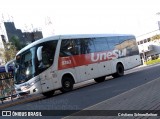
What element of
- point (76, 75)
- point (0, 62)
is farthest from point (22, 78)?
point (0, 62)

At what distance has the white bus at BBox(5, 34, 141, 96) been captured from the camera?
16141mm

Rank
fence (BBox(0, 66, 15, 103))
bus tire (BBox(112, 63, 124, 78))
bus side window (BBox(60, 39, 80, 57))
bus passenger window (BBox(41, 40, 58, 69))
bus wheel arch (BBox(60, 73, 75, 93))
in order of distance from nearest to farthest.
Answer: bus passenger window (BBox(41, 40, 58, 69)) → bus wheel arch (BBox(60, 73, 75, 93)) → bus side window (BBox(60, 39, 80, 57)) → fence (BBox(0, 66, 15, 103)) → bus tire (BBox(112, 63, 124, 78))

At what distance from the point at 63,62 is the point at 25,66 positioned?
2.15 metres

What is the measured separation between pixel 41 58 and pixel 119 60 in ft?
28.3

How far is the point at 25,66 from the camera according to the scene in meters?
16.6

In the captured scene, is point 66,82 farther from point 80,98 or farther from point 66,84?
point 80,98

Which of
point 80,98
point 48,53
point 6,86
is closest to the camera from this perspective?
point 80,98

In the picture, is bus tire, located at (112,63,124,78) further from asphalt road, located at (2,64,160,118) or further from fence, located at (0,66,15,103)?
fence, located at (0,66,15,103)

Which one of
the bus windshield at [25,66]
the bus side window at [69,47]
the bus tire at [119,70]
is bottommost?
the bus tire at [119,70]

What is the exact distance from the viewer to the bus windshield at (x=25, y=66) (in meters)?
16.2

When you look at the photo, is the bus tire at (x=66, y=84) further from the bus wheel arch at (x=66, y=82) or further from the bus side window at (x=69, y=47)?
the bus side window at (x=69, y=47)

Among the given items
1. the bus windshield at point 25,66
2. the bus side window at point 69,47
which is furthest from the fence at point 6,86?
the bus side window at point 69,47

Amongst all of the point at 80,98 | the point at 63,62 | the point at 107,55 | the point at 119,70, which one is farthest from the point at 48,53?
the point at 119,70

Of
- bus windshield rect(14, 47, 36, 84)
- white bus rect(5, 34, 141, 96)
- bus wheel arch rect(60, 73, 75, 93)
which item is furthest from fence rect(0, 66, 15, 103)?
bus wheel arch rect(60, 73, 75, 93)
